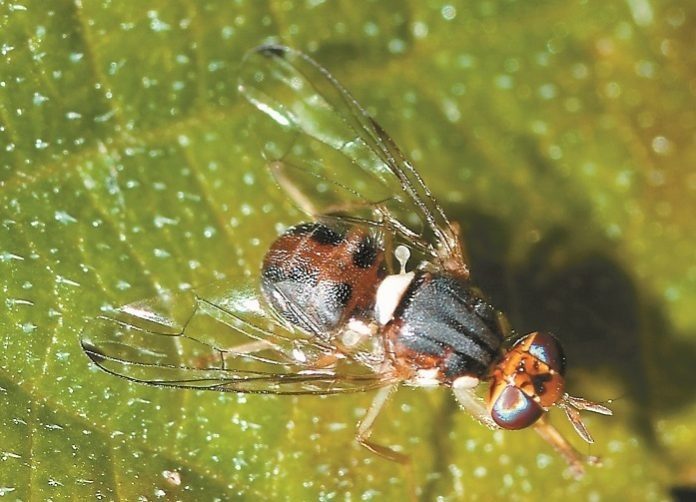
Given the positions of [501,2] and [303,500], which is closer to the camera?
[303,500]

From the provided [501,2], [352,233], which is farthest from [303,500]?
[501,2]

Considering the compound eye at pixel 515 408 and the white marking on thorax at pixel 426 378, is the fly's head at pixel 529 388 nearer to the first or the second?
the compound eye at pixel 515 408

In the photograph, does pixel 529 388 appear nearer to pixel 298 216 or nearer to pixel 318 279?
pixel 318 279

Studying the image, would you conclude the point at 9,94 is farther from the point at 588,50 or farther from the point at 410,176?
the point at 588,50

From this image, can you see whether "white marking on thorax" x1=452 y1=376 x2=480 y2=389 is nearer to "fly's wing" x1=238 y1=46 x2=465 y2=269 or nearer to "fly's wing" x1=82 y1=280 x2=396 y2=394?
"fly's wing" x1=82 y1=280 x2=396 y2=394

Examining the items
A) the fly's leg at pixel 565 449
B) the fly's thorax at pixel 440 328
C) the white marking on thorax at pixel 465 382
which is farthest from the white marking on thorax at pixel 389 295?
the fly's leg at pixel 565 449

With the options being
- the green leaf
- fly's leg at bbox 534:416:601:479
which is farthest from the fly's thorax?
fly's leg at bbox 534:416:601:479
